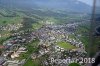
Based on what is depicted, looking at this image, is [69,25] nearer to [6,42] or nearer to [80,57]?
[80,57]

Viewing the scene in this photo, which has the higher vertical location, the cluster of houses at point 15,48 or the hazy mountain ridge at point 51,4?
the hazy mountain ridge at point 51,4

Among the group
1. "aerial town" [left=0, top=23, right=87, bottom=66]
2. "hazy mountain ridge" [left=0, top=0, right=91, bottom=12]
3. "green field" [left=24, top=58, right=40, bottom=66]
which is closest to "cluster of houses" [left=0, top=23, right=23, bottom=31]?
"aerial town" [left=0, top=23, right=87, bottom=66]

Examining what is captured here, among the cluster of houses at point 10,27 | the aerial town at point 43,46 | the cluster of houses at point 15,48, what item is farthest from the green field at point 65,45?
the cluster of houses at point 10,27

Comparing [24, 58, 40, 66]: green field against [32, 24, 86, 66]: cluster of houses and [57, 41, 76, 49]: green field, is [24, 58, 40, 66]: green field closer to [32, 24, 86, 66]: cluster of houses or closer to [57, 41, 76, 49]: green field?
[32, 24, 86, 66]: cluster of houses

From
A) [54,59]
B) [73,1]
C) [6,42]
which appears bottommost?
[54,59]

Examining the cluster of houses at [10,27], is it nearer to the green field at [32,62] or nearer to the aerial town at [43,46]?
the aerial town at [43,46]

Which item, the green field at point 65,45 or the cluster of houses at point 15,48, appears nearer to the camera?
the cluster of houses at point 15,48

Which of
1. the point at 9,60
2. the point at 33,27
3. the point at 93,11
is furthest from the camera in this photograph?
the point at 33,27

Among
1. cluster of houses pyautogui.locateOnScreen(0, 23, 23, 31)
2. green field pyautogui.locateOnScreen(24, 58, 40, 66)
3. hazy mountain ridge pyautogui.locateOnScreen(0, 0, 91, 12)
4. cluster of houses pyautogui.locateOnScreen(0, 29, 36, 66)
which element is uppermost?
hazy mountain ridge pyautogui.locateOnScreen(0, 0, 91, 12)

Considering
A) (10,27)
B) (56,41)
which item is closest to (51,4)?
(56,41)

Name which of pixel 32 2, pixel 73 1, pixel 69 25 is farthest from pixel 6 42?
pixel 73 1

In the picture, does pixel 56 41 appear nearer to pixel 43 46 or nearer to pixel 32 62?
pixel 43 46
